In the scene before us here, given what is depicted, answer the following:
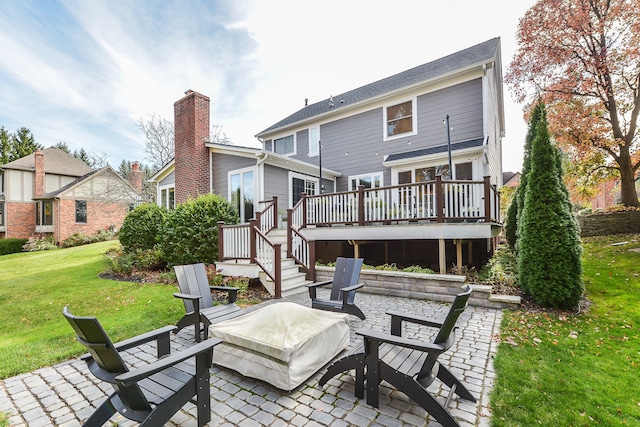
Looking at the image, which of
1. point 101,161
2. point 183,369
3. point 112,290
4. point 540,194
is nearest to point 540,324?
point 540,194

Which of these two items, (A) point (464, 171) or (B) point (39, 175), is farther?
(B) point (39, 175)

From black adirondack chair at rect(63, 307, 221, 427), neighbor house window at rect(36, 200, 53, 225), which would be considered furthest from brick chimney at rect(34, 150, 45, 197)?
black adirondack chair at rect(63, 307, 221, 427)

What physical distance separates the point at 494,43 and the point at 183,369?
580 inches

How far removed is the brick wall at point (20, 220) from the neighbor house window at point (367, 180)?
84.8 feet

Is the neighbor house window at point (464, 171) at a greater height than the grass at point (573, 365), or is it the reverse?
the neighbor house window at point (464, 171)

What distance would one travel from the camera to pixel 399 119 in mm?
11602

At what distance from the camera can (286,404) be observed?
2648 mm

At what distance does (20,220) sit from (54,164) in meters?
5.05

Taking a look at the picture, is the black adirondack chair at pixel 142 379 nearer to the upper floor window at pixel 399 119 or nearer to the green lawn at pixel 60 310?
the green lawn at pixel 60 310

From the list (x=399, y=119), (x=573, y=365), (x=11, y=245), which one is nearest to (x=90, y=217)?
(x=11, y=245)

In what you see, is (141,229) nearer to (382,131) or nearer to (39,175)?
(382,131)

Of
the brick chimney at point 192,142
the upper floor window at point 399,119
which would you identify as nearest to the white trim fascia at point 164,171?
the brick chimney at point 192,142

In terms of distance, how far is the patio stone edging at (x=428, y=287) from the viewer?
18.6 ft

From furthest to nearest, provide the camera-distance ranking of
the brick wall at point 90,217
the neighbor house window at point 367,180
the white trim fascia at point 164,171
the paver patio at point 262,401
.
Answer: the brick wall at point 90,217, the white trim fascia at point 164,171, the neighbor house window at point 367,180, the paver patio at point 262,401
